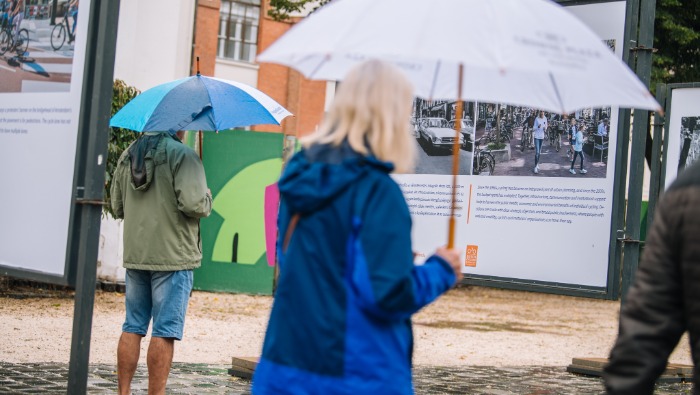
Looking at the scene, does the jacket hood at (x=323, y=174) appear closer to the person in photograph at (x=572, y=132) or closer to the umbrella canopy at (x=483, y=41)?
the umbrella canopy at (x=483, y=41)

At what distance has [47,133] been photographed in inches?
217

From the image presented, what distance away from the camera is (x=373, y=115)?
11.3 ft

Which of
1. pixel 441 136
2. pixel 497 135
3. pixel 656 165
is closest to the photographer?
pixel 497 135

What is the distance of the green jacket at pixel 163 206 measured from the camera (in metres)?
6.55

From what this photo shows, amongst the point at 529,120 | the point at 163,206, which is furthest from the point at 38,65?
the point at 529,120

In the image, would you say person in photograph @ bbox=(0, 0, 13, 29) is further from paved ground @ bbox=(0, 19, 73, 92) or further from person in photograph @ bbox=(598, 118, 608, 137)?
person in photograph @ bbox=(598, 118, 608, 137)

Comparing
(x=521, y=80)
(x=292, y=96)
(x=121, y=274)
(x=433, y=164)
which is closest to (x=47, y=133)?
(x=521, y=80)

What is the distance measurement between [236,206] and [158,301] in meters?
10.6

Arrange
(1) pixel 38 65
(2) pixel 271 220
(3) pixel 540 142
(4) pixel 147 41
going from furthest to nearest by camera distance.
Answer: (4) pixel 147 41
(2) pixel 271 220
(3) pixel 540 142
(1) pixel 38 65

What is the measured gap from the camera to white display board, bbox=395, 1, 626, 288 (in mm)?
8469

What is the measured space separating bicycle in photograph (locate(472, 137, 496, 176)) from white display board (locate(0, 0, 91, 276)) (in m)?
4.29

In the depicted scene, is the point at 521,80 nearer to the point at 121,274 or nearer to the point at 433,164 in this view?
the point at 433,164

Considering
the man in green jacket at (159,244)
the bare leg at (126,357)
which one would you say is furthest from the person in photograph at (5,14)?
the bare leg at (126,357)

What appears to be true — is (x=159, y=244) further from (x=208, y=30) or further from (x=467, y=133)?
(x=208, y=30)
